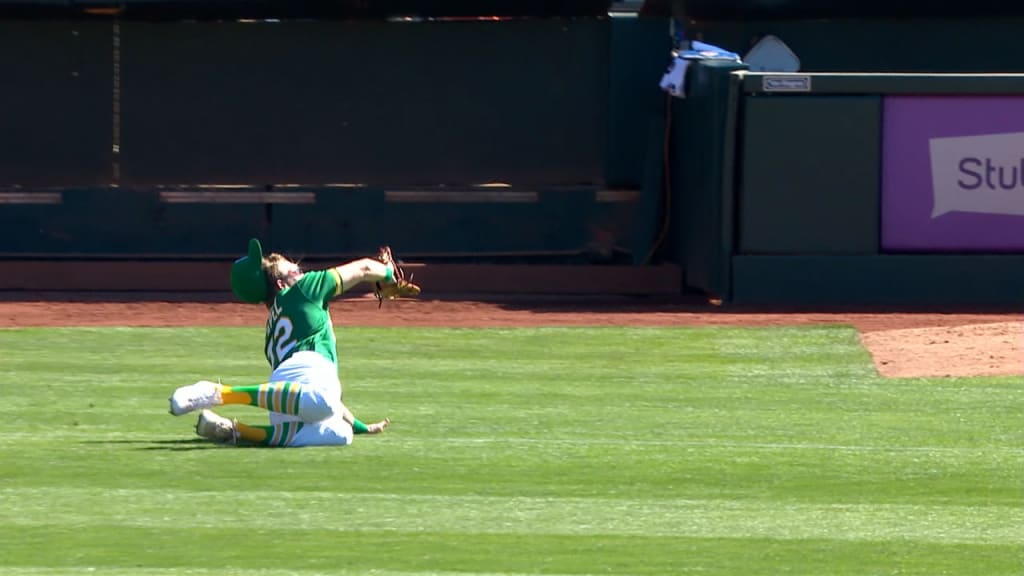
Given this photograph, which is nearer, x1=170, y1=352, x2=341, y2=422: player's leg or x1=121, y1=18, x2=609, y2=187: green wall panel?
x1=170, y1=352, x2=341, y2=422: player's leg

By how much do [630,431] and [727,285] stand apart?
21.2 ft

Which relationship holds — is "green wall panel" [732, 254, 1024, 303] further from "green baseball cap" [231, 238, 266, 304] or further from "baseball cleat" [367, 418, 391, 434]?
"green baseball cap" [231, 238, 266, 304]

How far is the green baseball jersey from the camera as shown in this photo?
7.92 meters

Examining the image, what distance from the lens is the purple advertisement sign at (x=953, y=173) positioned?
48.5ft

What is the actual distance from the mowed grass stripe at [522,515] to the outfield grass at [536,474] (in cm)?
2

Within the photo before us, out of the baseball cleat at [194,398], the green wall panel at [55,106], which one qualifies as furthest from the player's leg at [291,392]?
the green wall panel at [55,106]

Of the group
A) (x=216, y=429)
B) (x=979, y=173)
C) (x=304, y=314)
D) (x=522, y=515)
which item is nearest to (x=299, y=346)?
(x=304, y=314)

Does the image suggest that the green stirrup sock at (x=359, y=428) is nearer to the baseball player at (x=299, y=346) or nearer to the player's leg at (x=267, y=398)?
the baseball player at (x=299, y=346)

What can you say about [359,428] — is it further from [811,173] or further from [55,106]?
[55,106]

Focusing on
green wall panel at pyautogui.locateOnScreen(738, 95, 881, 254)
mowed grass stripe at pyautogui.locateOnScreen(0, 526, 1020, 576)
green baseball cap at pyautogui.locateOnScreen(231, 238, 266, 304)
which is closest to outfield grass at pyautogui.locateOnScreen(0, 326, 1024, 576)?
mowed grass stripe at pyautogui.locateOnScreen(0, 526, 1020, 576)

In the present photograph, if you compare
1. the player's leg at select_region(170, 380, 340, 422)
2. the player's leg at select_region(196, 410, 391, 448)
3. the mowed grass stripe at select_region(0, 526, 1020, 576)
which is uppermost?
the player's leg at select_region(170, 380, 340, 422)

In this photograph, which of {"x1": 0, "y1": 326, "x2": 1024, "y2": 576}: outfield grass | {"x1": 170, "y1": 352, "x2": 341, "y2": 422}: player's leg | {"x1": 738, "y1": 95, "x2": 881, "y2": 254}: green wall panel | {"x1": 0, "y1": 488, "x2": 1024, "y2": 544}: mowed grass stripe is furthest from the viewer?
{"x1": 738, "y1": 95, "x2": 881, "y2": 254}: green wall panel

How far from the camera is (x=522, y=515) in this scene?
21.6 ft

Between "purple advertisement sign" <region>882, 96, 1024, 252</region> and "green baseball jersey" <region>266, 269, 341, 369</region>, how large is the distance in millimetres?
8162
